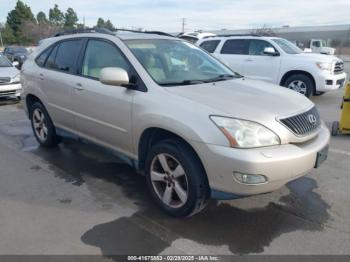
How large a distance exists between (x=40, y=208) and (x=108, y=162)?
1.37m

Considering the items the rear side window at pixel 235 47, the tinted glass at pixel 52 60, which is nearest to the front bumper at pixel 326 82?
the rear side window at pixel 235 47

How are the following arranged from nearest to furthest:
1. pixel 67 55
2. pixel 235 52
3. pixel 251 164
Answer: pixel 251 164
pixel 67 55
pixel 235 52

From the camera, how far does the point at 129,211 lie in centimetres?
334

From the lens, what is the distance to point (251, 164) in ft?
8.56

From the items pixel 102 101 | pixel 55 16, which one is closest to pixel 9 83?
pixel 102 101

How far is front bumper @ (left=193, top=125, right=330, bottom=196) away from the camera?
2631 mm

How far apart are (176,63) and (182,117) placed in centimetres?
110

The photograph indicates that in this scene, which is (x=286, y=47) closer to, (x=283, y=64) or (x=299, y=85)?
(x=283, y=64)

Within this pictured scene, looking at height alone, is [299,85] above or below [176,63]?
below

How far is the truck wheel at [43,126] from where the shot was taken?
16.5 ft

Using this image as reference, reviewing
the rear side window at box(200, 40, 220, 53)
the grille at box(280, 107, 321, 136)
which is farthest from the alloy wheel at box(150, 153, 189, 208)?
the rear side window at box(200, 40, 220, 53)

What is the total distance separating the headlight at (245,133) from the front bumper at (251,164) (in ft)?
0.17

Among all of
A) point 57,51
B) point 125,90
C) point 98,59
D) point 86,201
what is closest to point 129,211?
point 86,201

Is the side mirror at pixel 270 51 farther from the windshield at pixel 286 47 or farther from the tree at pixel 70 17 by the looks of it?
the tree at pixel 70 17
